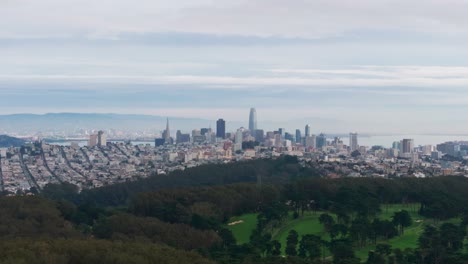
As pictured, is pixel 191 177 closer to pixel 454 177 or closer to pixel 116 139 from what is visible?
pixel 454 177

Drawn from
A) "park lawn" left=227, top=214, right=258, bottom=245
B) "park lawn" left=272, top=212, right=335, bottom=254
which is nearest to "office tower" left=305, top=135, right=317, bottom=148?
"park lawn" left=227, top=214, right=258, bottom=245

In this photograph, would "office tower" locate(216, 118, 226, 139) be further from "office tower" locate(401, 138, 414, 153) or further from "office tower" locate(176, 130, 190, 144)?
"office tower" locate(401, 138, 414, 153)

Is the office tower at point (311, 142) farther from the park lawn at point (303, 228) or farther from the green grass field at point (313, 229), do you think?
the park lawn at point (303, 228)

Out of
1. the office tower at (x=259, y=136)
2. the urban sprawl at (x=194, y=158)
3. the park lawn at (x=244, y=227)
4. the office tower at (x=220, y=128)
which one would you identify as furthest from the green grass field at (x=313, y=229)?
the office tower at (x=220, y=128)

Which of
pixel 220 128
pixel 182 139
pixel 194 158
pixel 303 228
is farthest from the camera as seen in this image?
pixel 220 128

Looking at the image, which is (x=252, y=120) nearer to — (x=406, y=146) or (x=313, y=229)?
(x=406, y=146)

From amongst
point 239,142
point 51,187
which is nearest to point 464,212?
point 51,187

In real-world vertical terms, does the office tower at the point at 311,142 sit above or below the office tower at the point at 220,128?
below

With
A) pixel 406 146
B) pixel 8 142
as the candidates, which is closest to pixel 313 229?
pixel 406 146
